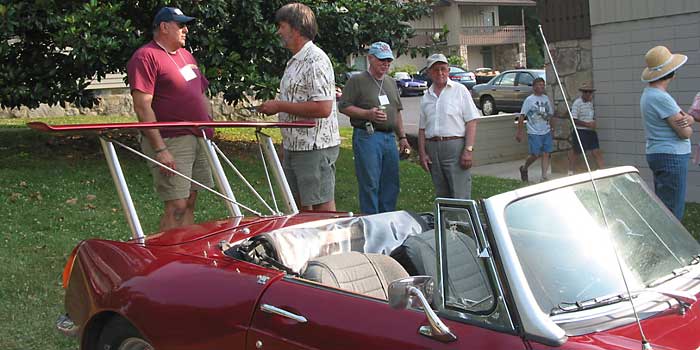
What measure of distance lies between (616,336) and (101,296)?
244cm

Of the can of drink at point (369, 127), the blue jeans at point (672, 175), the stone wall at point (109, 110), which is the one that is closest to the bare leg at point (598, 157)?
the blue jeans at point (672, 175)

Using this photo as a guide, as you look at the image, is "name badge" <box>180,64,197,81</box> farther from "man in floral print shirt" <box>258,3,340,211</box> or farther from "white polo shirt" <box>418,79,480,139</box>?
"white polo shirt" <box>418,79,480,139</box>

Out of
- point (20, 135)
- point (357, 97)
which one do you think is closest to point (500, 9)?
point (20, 135)

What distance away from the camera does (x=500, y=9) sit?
62.8 m

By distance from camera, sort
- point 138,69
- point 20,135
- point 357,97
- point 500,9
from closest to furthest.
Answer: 1. point 138,69
2. point 357,97
3. point 20,135
4. point 500,9

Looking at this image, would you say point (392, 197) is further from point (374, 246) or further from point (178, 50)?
point (374, 246)

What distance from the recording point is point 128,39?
32.8 ft

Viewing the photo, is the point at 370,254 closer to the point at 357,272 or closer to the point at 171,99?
the point at 357,272

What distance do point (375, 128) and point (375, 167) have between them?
33cm

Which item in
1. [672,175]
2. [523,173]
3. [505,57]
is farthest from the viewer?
[505,57]

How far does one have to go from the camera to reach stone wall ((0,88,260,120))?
17.2 metres

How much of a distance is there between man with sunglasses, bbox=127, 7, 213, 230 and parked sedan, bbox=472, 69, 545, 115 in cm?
1912

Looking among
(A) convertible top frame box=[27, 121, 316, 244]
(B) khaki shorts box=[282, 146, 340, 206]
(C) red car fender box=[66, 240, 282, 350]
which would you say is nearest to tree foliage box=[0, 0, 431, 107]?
(B) khaki shorts box=[282, 146, 340, 206]

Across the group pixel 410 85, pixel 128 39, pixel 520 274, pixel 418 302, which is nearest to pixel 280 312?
pixel 418 302
